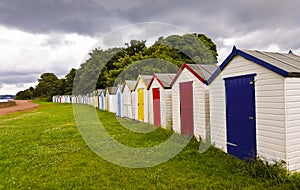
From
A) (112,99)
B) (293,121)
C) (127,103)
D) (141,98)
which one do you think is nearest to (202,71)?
(293,121)

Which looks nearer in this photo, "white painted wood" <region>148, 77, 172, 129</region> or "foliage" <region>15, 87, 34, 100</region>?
"white painted wood" <region>148, 77, 172, 129</region>

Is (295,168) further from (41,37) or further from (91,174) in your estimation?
(41,37)

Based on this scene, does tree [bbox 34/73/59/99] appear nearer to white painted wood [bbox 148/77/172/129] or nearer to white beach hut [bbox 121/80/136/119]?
white beach hut [bbox 121/80/136/119]

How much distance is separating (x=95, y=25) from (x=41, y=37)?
4.70m

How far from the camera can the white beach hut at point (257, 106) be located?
→ 14.4 feet

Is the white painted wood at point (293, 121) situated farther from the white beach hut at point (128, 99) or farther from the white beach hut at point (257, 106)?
the white beach hut at point (128, 99)

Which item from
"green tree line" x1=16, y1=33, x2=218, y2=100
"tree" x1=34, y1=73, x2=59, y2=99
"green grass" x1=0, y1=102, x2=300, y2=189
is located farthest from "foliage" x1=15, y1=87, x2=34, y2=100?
"green grass" x1=0, y1=102, x2=300, y2=189

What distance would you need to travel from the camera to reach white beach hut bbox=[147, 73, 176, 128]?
33.4 ft

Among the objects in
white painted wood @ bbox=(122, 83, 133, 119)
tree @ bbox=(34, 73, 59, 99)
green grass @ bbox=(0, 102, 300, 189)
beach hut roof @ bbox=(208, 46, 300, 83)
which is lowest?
green grass @ bbox=(0, 102, 300, 189)

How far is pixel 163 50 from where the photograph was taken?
27844mm

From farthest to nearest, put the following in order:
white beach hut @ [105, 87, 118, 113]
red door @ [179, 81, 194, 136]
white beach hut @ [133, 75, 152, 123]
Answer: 1. white beach hut @ [105, 87, 118, 113]
2. white beach hut @ [133, 75, 152, 123]
3. red door @ [179, 81, 194, 136]

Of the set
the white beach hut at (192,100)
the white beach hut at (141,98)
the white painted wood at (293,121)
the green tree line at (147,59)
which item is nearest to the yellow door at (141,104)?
the white beach hut at (141,98)

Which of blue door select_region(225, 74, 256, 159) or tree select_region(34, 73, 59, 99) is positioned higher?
tree select_region(34, 73, 59, 99)

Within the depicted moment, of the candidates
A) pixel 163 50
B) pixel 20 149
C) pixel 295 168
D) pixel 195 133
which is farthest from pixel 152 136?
pixel 163 50
